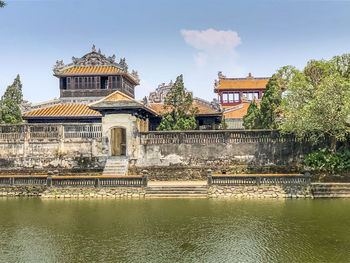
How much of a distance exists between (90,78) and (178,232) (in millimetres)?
22668

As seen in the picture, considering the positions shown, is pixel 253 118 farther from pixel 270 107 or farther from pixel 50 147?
pixel 50 147

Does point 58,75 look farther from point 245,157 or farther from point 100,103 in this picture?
point 245,157

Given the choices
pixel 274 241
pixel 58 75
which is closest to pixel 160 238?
pixel 274 241

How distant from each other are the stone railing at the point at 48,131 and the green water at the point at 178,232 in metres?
6.84

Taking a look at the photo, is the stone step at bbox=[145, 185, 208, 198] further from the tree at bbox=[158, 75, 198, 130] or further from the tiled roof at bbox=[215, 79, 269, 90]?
the tiled roof at bbox=[215, 79, 269, 90]

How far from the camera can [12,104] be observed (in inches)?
1173

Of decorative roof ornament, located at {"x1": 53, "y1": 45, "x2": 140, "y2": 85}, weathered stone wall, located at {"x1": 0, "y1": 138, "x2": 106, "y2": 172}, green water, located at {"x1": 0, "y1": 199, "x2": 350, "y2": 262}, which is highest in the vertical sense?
decorative roof ornament, located at {"x1": 53, "y1": 45, "x2": 140, "y2": 85}

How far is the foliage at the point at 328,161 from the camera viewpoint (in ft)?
60.0

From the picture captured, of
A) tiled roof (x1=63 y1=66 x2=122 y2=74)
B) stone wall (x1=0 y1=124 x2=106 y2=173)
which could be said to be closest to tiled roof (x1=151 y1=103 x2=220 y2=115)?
tiled roof (x1=63 y1=66 x2=122 y2=74)

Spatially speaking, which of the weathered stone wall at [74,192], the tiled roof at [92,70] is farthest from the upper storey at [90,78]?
the weathered stone wall at [74,192]

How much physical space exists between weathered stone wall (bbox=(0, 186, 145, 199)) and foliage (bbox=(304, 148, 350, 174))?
9.55 metres

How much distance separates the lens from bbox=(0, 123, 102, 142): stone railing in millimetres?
21969

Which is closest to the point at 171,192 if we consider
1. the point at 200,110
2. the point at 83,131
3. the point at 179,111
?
the point at 83,131

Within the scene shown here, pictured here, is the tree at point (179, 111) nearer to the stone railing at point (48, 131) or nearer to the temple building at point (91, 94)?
the temple building at point (91, 94)
